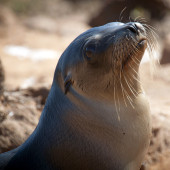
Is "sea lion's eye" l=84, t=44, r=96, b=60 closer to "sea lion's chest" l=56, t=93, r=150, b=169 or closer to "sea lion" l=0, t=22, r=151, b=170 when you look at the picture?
"sea lion" l=0, t=22, r=151, b=170

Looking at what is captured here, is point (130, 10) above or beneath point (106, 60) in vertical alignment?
beneath

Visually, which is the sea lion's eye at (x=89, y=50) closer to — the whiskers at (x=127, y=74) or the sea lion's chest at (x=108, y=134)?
the whiskers at (x=127, y=74)

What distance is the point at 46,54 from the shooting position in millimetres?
9133

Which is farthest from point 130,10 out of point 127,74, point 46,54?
point 127,74

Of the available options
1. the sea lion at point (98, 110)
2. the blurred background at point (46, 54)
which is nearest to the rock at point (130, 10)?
the blurred background at point (46, 54)

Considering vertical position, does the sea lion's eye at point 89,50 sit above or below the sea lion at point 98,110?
above

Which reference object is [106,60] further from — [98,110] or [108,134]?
[108,134]

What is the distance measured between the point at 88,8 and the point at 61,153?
42.6ft

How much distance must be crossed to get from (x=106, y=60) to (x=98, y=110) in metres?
0.41

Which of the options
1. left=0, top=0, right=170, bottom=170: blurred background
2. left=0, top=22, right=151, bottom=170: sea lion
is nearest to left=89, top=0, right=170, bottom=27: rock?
left=0, top=0, right=170, bottom=170: blurred background

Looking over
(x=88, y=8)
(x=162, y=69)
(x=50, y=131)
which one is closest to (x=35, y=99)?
(x=50, y=131)

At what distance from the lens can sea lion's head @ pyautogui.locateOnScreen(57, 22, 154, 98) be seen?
2240 mm

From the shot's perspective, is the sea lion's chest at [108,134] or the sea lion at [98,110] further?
the sea lion's chest at [108,134]

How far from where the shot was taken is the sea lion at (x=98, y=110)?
2.29 metres
